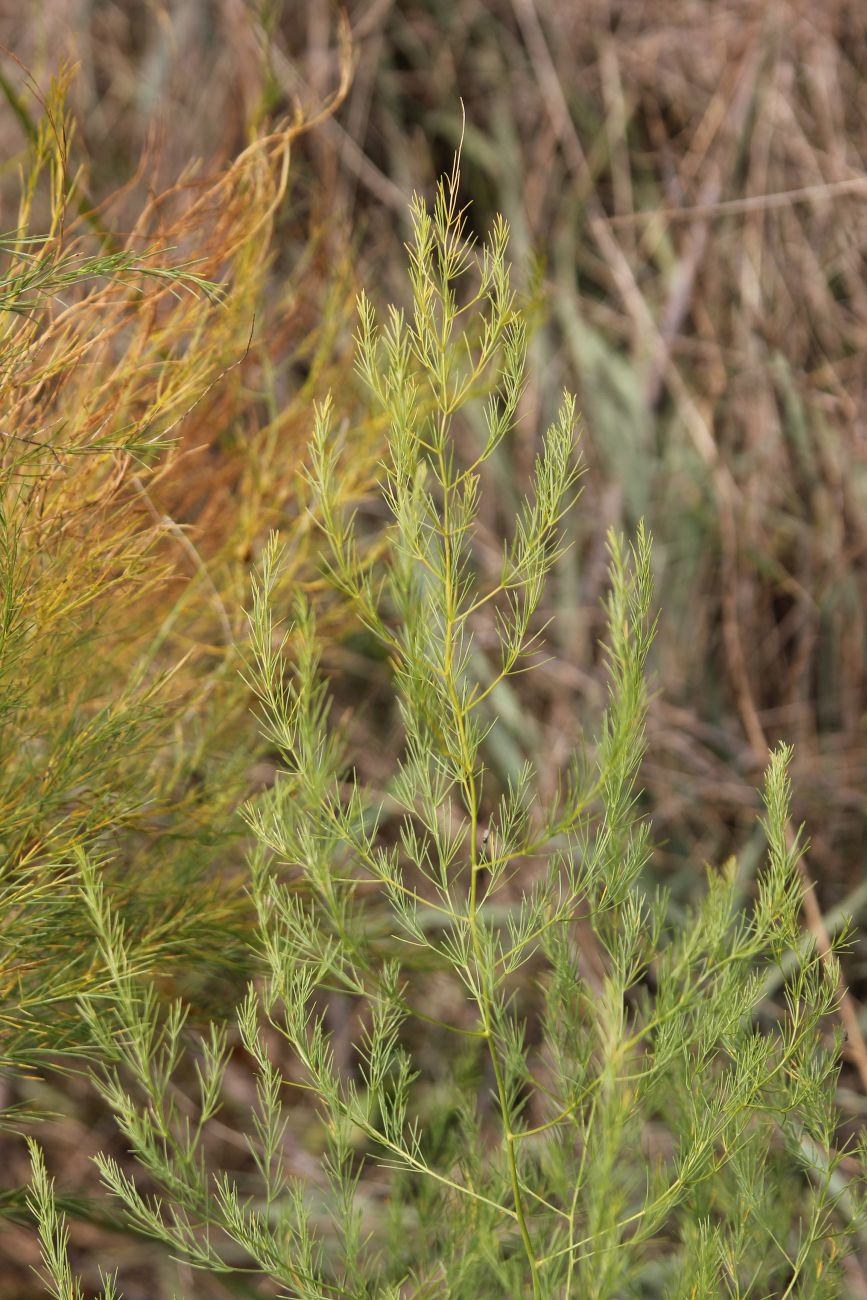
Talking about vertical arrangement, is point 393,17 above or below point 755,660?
above

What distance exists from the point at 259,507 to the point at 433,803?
0.82ft

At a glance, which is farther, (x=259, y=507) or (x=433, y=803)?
(x=259, y=507)

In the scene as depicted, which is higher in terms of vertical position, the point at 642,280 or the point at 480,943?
the point at 480,943

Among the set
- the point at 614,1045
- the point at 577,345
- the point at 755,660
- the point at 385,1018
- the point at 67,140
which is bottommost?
the point at 755,660

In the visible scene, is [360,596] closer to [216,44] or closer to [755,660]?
[755,660]

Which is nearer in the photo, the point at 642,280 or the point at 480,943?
the point at 480,943

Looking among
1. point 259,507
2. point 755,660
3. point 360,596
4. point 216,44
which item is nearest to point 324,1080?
point 360,596

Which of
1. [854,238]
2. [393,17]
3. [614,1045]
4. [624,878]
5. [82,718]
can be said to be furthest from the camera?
[393,17]

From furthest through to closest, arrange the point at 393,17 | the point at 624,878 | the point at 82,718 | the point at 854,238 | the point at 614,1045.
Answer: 1. the point at 393,17
2. the point at 854,238
3. the point at 82,718
4. the point at 624,878
5. the point at 614,1045

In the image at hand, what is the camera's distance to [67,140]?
1.50ft

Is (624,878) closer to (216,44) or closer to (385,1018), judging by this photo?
(385,1018)

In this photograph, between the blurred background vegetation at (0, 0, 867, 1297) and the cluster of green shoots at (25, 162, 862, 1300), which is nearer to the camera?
the cluster of green shoots at (25, 162, 862, 1300)

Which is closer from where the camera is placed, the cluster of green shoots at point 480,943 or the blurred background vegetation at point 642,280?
the cluster of green shoots at point 480,943

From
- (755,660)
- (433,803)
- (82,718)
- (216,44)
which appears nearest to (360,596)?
(433,803)
